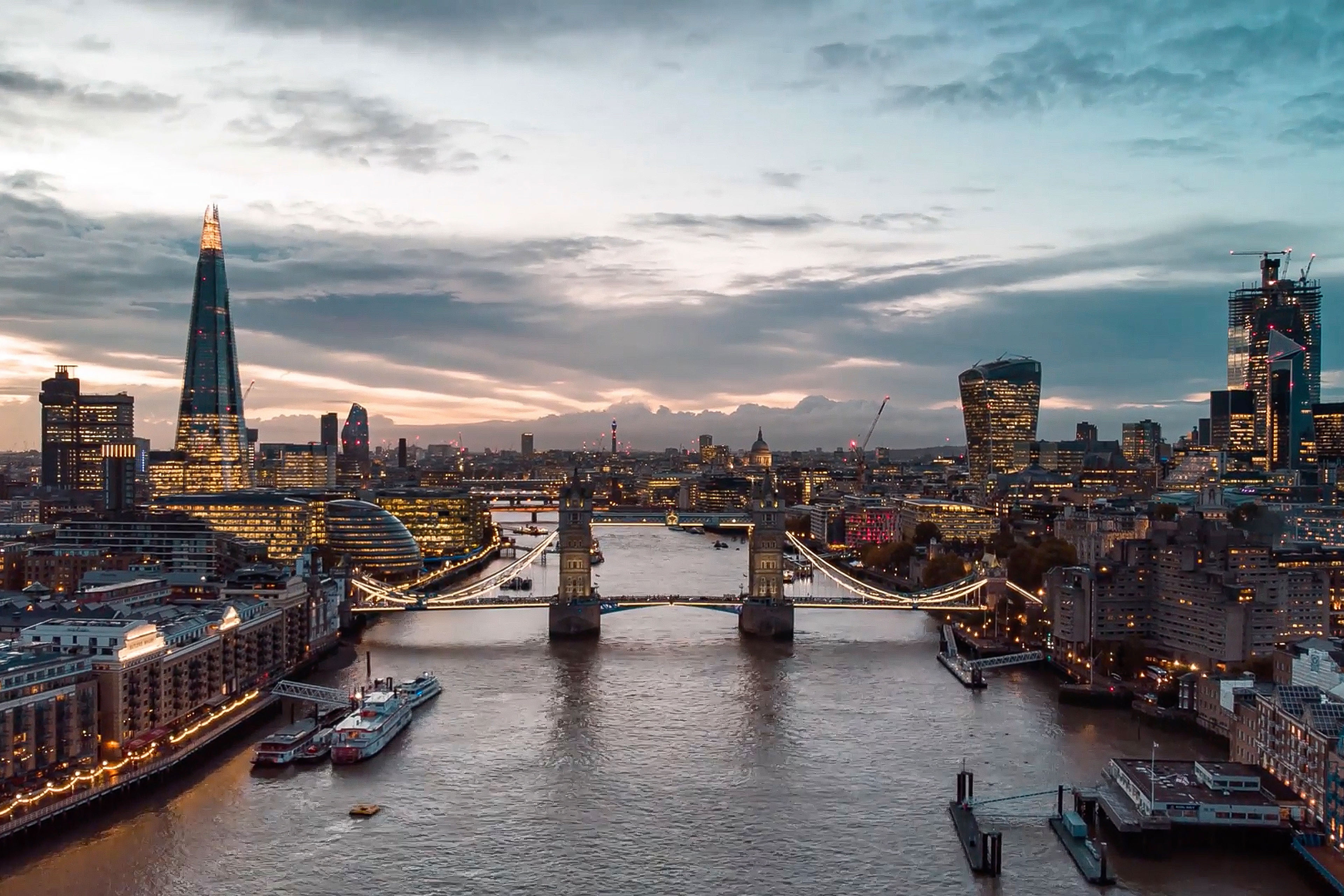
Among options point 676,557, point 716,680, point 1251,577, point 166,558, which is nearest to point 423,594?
point 166,558

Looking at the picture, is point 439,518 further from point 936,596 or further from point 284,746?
point 284,746

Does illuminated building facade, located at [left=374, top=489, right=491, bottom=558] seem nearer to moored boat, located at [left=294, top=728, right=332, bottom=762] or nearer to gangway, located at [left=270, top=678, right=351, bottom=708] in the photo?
gangway, located at [left=270, top=678, right=351, bottom=708]

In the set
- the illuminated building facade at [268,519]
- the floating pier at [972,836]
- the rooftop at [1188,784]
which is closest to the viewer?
the floating pier at [972,836]

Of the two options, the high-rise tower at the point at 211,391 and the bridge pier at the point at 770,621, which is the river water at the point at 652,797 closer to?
the bridge pier at the point at 770,621

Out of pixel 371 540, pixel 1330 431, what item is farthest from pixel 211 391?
pixel 1330 431

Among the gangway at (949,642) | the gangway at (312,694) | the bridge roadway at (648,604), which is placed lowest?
the gangway at (312,694)

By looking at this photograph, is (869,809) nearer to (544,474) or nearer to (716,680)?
(716,680)

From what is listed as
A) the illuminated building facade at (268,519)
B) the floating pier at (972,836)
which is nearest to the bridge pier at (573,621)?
the floating pier at (972,836)
